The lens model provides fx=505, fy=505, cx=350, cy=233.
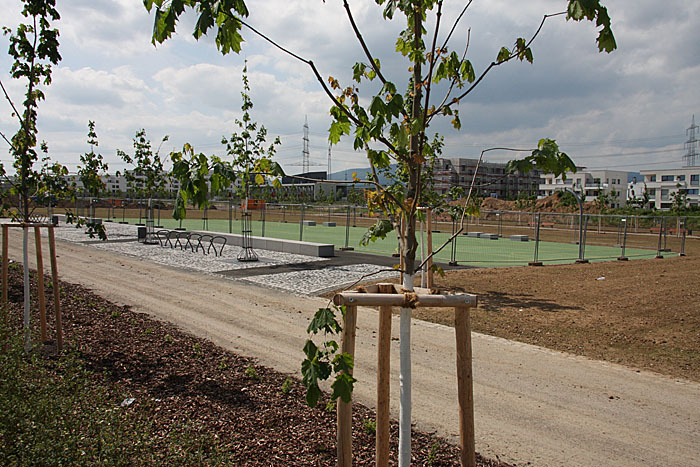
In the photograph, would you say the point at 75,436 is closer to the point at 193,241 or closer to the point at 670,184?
the point at 193,241

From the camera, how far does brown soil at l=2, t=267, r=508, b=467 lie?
4.05m

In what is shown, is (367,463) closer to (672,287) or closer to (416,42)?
(416,42)

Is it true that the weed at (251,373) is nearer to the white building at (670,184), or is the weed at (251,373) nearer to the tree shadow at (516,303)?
the tree shadow at (516,303)

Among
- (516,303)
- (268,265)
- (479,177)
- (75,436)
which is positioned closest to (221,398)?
(75,436)

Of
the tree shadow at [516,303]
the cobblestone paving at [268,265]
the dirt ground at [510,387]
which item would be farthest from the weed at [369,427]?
the tree shadow at [516,303]

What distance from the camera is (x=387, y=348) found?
3.15m

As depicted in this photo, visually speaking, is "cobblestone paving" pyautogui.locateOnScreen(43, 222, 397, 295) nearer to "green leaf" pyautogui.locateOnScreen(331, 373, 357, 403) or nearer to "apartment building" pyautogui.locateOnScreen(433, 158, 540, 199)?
"apartment building" pyautogui.locateOnScreen(433, 158, 540, 199)

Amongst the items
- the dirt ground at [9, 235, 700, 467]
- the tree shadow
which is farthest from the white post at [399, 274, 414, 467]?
the tree shadow

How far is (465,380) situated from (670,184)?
393ft

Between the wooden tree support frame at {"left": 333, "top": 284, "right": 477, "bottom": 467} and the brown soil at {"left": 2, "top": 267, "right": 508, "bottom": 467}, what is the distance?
837 mm

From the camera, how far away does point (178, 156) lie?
2744 mm

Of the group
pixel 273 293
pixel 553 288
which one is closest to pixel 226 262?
pixel 273 293

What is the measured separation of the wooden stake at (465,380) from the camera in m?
2.98

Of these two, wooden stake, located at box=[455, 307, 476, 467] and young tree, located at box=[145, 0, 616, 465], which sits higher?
young tree, located at box=[145, 0, 616, 465]
